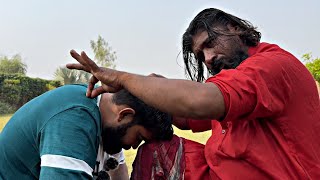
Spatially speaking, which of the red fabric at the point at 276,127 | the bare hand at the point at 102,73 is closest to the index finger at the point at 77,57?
the bare hand at the point at 102,73

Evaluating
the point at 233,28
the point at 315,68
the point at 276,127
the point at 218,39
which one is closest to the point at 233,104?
the point at 276,127

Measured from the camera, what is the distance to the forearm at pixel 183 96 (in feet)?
6.40

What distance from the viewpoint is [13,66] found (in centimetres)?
4206

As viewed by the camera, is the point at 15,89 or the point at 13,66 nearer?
the point at 15,89

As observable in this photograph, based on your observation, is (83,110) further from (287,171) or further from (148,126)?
(287,171)

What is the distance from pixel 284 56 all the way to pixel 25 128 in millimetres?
1491

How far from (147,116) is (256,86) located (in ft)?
2.59

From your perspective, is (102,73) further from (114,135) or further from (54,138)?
(114,135)

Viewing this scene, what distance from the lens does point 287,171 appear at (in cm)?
237

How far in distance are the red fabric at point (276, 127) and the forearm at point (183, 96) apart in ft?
0.50

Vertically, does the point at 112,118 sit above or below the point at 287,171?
above

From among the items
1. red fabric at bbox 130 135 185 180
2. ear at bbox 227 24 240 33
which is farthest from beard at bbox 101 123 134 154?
ear at bbox 227 24 240 33

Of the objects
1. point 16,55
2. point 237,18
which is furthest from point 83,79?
point 237,18

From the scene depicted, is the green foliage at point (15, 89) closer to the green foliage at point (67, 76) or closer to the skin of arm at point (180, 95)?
the green foliage at point (67, 76)
